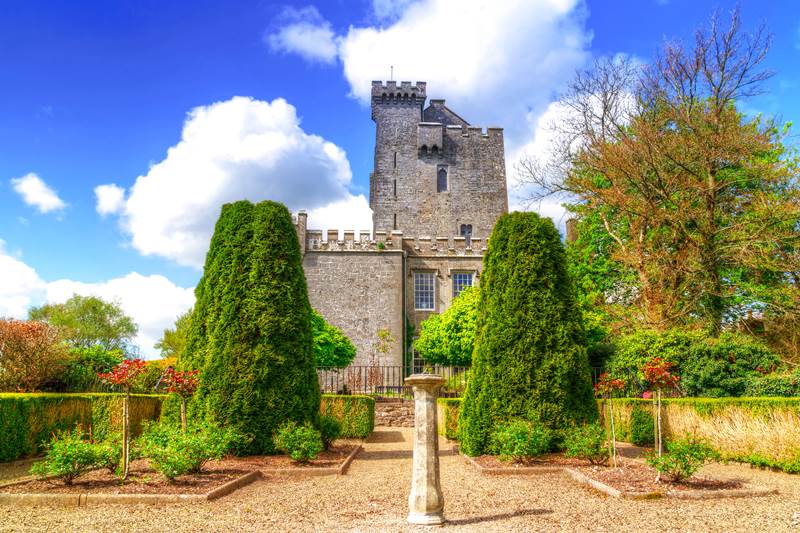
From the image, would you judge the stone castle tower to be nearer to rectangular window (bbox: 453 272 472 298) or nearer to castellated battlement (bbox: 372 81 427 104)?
castellated battlement (bbox: 372 81 427 104)

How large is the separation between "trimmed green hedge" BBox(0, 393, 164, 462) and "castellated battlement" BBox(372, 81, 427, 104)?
2803 centimetres

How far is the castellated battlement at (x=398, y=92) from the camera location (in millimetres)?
Answer: 37594

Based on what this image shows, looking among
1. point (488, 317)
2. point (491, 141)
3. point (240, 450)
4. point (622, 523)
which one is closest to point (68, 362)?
point (240, 450)

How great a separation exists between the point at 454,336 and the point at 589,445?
1416 cm

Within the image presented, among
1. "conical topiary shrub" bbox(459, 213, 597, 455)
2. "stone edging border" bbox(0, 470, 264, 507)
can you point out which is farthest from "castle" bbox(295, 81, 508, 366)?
"stone edging border" bbox(0, 470, 264, 507)

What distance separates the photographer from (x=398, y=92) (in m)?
37.6

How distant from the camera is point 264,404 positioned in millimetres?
10469

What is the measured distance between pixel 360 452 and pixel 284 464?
10.1 feet


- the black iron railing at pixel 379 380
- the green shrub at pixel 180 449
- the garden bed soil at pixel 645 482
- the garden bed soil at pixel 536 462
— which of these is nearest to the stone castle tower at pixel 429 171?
the black iron railing at pixel 379 380

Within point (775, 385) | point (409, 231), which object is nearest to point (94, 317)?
point (409, 231)

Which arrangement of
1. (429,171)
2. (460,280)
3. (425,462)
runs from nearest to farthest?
(425,462) → (460,280) → (429,171)

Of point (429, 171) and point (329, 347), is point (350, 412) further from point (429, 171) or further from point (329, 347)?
point (429, 171)

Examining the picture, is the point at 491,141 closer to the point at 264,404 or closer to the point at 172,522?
the point at 264,404

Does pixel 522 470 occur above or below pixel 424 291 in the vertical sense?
below
